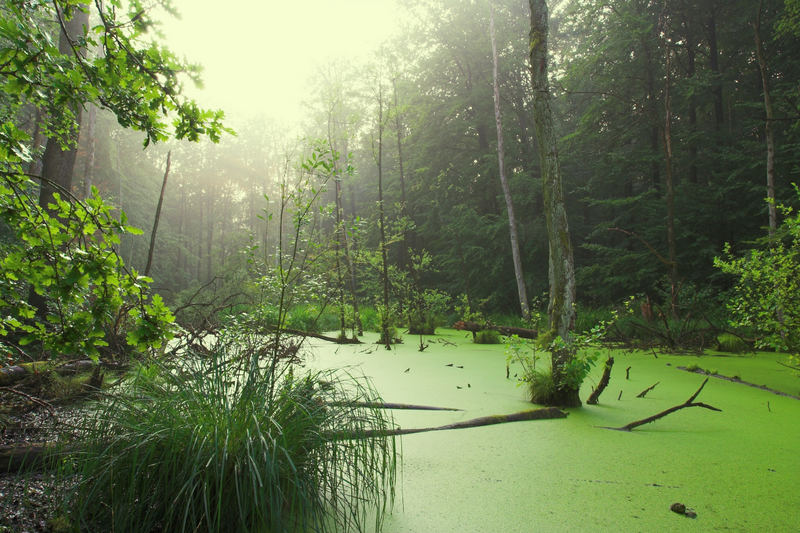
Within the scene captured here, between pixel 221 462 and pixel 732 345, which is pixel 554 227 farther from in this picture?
pixel 732 345

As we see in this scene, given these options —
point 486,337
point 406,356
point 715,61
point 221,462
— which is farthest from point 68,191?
point 715,61

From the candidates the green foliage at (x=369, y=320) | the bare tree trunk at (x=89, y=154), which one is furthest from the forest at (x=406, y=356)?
the bare tree trunk at (x=89, y=154)

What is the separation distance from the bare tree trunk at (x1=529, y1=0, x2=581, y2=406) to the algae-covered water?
28 cm

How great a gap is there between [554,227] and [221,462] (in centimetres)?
241

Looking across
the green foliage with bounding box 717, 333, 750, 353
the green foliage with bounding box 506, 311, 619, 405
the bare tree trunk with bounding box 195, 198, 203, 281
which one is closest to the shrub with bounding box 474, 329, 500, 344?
the green foliage with bounding box 717, 333, 750, 353

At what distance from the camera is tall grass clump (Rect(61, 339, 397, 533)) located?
1.13 m

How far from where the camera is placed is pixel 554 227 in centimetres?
281

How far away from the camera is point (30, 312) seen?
4.25 ft

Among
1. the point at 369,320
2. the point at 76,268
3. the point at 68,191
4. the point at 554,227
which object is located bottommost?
the point at 369,320

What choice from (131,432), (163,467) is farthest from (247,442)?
(131,432)

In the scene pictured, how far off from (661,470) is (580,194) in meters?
10.7

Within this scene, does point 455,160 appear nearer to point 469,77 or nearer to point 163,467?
point 469,77

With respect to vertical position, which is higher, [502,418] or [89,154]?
[89,154]

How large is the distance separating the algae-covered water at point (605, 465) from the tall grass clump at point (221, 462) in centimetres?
27
